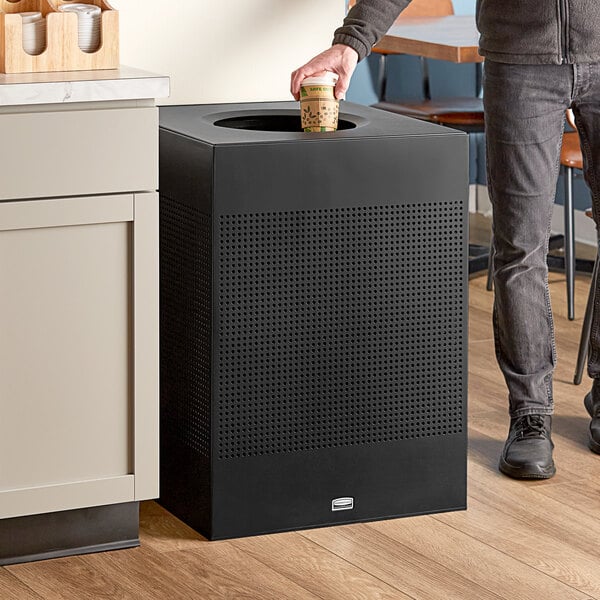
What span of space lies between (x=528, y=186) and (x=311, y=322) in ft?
1.99

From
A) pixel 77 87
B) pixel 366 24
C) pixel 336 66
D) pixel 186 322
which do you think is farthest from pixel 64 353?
pixel 366 24

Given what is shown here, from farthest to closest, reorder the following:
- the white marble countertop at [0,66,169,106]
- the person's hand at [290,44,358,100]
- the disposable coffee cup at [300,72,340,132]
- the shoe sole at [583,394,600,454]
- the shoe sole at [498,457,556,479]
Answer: the shoe sole at [583,394,600,454]
the shoe sole at [498,457,556,479]
the person's hand at [290,44,358,100]
the disposable coffee cup at [300,72,340,132]
the white marble countertop at [0,66,169,106]

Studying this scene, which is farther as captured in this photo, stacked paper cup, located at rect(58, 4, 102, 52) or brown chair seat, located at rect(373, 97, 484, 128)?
brown chair seat, located at rect(373, 97, 484, 128)

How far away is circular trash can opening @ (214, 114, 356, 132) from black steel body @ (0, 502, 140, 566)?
2.65ft

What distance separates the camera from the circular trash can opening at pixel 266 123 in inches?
108

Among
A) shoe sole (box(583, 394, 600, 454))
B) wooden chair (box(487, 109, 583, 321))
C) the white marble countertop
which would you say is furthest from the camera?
wooden chair (box(487, 109, 583, 321))

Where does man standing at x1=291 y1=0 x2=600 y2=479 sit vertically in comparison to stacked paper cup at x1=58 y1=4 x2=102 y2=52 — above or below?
below

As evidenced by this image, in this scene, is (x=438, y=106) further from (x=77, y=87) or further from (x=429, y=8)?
(x=77, y=87)

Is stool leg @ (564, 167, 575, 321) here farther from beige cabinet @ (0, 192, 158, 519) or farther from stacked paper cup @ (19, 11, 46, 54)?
stacked paper cup @ (19, 11, 46, 54)

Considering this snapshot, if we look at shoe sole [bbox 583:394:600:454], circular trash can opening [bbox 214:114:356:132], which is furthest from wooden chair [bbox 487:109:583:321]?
circular trash can opening [bbox 214:114:356:132]

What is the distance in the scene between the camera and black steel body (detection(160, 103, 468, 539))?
245 centimetres

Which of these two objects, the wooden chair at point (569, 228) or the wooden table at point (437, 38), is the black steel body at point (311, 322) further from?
the wooden chair at point (569, 228)

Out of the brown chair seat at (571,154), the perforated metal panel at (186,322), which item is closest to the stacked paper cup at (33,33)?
the perforated metal panel at (186,322)

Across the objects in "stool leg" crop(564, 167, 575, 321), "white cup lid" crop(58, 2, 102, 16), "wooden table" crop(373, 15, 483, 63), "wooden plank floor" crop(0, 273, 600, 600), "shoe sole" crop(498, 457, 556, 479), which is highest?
"white cup lid" crop(58, 2, 102, 16)
